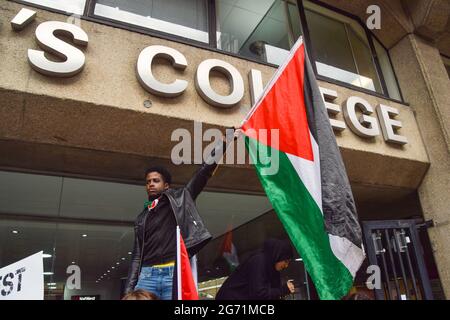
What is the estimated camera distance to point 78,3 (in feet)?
14.7

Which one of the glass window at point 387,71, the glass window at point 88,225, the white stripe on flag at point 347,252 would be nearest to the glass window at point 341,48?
the glass window at point 387,71

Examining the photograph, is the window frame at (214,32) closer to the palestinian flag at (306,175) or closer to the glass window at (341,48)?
the glass window at (341,48)

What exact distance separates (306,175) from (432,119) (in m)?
4.00

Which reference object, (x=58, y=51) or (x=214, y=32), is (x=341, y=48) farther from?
(x=58, y=51)

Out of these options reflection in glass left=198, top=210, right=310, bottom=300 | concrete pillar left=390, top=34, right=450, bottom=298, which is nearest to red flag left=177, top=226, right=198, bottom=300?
reflection in glass left=198, top=210, right=310, bottom=300

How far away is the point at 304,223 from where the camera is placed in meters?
2.62

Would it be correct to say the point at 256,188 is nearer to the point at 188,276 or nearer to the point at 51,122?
the point at 51,122

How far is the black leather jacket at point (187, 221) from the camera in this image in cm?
309

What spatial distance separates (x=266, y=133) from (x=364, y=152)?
2.66 metres

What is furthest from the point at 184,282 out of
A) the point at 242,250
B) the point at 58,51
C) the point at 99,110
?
the point at 242,250

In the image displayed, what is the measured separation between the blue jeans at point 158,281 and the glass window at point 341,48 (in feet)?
13.9

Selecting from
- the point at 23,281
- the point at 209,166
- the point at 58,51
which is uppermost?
the point at 58,51

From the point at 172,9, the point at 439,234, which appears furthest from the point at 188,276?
the point at 439,234
